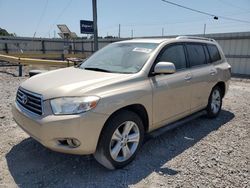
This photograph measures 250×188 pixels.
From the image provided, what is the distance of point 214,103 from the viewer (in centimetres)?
530

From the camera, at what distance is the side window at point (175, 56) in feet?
12.5

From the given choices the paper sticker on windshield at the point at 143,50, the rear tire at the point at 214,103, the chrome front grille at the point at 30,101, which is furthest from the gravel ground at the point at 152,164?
the paper sticker on windshield at the point at 143,50

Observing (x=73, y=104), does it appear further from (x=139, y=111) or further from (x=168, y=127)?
(x=168, y=127)

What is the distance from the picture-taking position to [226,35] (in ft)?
44.7

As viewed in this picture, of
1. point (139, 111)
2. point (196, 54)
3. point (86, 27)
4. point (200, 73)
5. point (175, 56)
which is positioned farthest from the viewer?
point (86, 27)

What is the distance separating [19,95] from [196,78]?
3078mm

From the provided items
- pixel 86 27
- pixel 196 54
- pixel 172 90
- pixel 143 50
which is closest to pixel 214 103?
pixel 196 54

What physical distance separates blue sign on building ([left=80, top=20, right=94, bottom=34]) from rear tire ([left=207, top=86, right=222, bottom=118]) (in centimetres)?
931

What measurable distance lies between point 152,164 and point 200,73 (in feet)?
7.01

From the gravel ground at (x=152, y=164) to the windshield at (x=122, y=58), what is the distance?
4.51 ft

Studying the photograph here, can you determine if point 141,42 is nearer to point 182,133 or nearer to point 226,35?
point 182,133

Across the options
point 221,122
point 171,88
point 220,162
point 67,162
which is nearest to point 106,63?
point 171,88

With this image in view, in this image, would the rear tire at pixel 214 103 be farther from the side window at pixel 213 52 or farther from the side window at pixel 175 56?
the side window at pixel 175 56

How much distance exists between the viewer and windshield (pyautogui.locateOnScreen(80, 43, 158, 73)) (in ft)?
11.6
